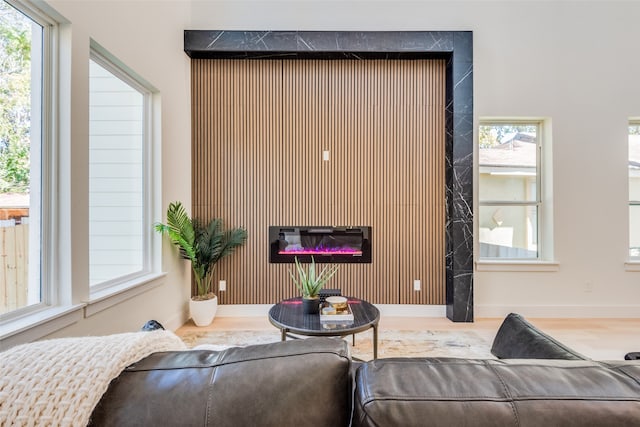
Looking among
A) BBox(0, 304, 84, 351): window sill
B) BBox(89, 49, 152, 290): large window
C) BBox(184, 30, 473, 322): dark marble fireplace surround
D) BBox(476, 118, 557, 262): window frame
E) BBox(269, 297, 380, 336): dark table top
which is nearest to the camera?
BBox(0, 304, 84, 351): window sill

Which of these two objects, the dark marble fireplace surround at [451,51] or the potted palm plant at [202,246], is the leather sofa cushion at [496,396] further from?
the dark marble fireplace surround at [451,51]

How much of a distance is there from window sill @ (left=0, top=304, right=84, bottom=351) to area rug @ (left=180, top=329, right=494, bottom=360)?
0.99m

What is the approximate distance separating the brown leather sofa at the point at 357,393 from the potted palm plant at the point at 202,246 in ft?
8.14

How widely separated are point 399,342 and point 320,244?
137cm

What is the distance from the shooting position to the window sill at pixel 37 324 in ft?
4.98

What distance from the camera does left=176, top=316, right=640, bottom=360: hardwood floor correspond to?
2801mm

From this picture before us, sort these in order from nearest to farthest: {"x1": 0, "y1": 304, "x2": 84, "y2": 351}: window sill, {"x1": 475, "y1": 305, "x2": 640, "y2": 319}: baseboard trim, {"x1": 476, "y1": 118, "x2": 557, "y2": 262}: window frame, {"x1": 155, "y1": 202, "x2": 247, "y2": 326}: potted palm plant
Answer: {"x1": 0, "y1": 304, "x2": 84, "y2": 351}: window sill < {"x1": 155, "y1": 202, "x2": 247, "y2": 326}: potted palm plant < {"x1": 475, "y1": 305, "x2": 640, "y2": 319}: baseboard trim < {"x1": 476, "y1": 118, "x2": 557, "y2": 262}: window frame

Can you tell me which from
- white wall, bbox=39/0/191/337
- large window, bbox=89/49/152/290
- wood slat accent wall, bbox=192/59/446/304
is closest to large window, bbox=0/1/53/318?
white wall, bbox=39/0/191/337

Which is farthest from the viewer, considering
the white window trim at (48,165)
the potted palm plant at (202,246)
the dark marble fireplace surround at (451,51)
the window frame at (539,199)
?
the window frame at (539,199)

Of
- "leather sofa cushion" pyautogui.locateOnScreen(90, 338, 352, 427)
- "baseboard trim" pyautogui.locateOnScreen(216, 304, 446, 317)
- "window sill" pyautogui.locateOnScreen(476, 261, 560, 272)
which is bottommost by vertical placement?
"baseboard trim" pyautogui.locateOnScreen(216, 304, 446, 317)

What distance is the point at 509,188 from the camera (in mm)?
3688

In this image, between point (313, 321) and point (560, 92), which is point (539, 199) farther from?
point (313, 321)

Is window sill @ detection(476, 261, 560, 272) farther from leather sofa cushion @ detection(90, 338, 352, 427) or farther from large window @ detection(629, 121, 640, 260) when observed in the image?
leather sofa cushion @ detection(90, 338, 352, 427)

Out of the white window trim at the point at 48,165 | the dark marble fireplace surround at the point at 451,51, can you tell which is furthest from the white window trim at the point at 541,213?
the white window trim at the point at 48,165
